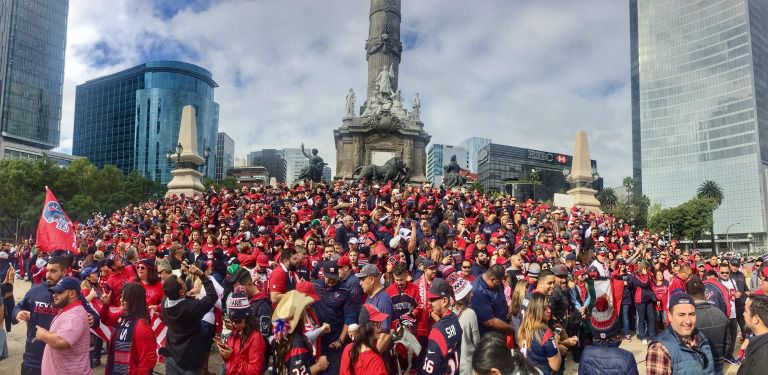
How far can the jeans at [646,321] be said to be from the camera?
1002 centimetres

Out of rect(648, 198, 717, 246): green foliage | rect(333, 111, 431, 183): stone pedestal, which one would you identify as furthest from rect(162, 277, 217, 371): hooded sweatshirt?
rect(648, 198, 717, 246): green foliage

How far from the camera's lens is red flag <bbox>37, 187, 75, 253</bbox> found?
11.2m

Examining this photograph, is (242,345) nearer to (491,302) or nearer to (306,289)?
(306,289)

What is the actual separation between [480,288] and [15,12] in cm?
12075

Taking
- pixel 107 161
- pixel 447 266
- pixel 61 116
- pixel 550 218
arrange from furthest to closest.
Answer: pixel 107 161
pixel 61 116
pixel 550 218
pixel 447 266

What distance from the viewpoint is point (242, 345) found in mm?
4539

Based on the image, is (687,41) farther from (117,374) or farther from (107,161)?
(107,161)

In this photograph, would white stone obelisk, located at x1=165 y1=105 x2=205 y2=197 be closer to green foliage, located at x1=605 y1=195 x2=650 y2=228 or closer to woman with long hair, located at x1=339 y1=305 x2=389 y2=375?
woman with long hair, located at x1=339 y1=305 x2=389 y2=375

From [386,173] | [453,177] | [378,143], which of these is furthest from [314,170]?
[453,177]

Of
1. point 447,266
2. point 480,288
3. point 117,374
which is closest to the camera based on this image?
point 117,374

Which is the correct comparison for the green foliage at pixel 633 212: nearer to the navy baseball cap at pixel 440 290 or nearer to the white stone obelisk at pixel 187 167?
the white stone obelisk at pixel 187 167

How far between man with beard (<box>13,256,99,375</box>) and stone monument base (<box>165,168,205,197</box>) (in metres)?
27.4

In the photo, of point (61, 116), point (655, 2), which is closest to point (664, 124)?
point (655, 2)

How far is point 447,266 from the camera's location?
321 inches
